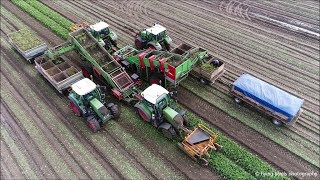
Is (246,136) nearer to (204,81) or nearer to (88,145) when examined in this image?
(204,81)

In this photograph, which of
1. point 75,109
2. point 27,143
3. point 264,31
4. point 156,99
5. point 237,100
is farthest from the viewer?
point 264,31

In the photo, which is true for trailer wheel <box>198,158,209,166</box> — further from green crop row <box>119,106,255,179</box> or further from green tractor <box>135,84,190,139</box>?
green tractor <box>135,84,190,139</box>

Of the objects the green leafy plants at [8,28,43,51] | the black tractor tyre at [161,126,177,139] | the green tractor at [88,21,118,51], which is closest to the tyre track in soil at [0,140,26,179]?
the black tractor tyre at [161,126,177,139]

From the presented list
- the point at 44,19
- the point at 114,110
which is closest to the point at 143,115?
the point at 114,110

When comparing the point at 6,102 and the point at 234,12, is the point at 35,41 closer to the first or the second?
the point at 6,102

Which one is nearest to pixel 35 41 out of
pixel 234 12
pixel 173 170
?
pixel 173 170
